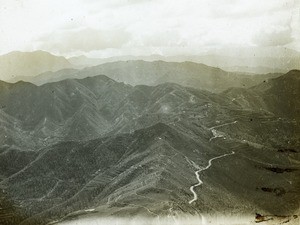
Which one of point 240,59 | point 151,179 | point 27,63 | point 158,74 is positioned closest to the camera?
point 240,59

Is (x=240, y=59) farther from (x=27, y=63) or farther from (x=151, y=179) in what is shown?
(x=27, y=63)

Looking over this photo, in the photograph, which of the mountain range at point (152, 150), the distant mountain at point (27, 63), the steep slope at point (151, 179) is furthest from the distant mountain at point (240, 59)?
the steep slope at point (151, 179)

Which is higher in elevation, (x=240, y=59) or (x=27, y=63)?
(x=27, y=63)

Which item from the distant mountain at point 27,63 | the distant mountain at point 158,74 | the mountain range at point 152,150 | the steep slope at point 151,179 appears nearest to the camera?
the distant mountain at point 27,63

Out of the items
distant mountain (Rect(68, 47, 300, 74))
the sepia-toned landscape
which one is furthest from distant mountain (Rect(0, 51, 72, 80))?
distant mountain (Rect(68, 47, 300, 74))

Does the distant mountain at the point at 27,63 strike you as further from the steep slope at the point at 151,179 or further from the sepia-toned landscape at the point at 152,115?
the steep slope at the point at 151,179

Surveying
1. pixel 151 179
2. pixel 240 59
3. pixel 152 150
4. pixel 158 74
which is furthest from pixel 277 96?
pixel 152 150
